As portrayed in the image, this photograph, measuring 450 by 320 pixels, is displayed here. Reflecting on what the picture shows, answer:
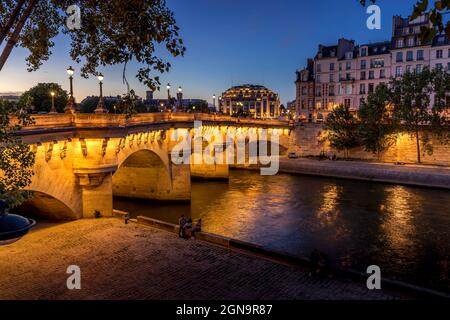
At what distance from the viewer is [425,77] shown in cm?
5088

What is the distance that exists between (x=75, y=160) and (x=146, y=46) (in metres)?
16.3

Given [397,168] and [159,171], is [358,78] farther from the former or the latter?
[159,171]

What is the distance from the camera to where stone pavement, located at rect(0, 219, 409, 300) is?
1447 cm

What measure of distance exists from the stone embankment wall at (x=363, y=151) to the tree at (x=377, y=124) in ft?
6.20

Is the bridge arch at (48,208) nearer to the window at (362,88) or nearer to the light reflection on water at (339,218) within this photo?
the light reflection on water at (339,218)

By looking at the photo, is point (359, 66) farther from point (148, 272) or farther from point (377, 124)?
point (148, 272)

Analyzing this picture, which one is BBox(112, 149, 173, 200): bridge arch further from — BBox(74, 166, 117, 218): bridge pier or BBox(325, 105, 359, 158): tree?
BBox(325, 105, 359, 158): tree

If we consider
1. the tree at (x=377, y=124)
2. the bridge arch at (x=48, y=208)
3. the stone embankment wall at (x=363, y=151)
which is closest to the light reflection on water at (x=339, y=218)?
the bridge arch at (x=48, y=208)

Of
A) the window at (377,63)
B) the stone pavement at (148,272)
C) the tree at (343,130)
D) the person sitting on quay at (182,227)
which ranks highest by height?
the window at (377,63)

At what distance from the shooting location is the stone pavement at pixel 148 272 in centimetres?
1447

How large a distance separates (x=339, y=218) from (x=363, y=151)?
32.2m

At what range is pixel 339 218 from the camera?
104ft

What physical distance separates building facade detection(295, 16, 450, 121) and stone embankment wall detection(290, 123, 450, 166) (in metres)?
11.3
